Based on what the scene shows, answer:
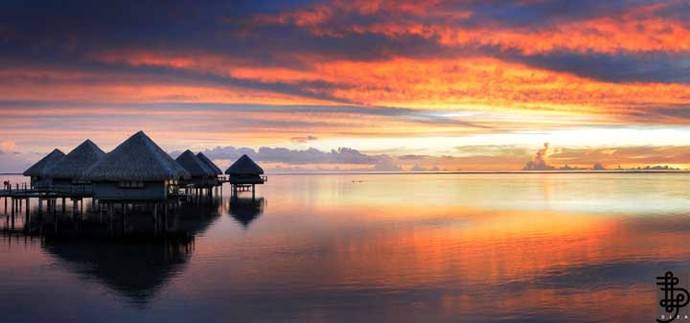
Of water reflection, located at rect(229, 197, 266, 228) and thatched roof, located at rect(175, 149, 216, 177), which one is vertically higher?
thatched roof, located at rect(175, 149, 216, 177)

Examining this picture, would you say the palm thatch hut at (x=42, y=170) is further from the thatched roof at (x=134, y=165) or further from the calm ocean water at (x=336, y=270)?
the thatched roof at (x=134, y=165)

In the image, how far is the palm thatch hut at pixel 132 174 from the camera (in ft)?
123

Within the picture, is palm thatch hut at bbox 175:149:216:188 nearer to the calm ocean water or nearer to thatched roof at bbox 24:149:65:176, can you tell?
thatched roof at bbox 24:149:65:176

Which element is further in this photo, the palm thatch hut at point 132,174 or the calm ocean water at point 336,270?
the palm thatch hut at point 132,174

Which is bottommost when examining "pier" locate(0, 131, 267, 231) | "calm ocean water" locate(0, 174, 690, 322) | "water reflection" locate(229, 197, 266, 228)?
"calm ocean water" locate(0, 174, 690, 322)

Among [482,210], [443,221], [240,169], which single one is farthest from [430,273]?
[240,169]

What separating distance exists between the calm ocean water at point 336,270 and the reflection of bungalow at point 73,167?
294 centimetres

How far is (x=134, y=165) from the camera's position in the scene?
37.9m

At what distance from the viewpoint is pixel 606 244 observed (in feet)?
118

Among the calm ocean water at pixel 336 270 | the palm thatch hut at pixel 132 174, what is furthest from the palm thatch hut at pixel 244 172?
the palm thatch hut at pixel 132 174

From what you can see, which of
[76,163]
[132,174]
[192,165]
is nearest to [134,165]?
[132,174]

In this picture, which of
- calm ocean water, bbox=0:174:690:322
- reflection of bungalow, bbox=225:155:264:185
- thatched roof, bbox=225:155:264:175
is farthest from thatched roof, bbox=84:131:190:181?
reflection of bungalow, bbox=225:155:264:185

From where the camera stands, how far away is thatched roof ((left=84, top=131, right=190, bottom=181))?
37.4 meters

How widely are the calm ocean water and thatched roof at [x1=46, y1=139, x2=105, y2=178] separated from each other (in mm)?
3699
